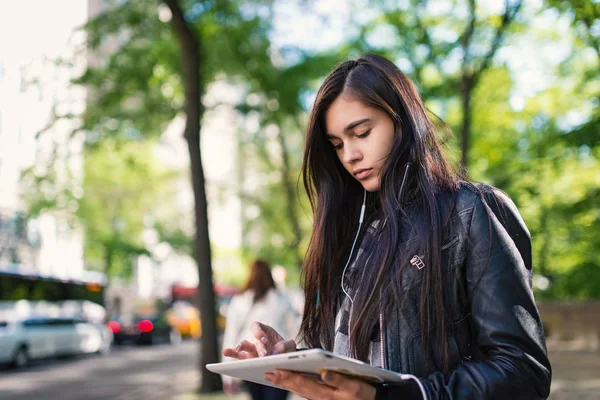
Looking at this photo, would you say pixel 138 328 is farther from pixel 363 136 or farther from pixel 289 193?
pixel 363 136

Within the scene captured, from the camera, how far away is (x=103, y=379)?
18.6 metres

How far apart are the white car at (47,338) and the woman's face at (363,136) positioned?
73.5ft

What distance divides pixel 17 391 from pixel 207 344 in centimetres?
514

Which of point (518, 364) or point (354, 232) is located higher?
point (354, 232)

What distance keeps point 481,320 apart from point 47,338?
25.7 metres

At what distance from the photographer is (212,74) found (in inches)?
657

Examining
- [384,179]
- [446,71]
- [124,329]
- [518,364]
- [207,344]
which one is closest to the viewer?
[518,364]

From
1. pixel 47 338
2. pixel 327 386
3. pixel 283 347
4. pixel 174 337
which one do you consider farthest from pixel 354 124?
pixel 174 337

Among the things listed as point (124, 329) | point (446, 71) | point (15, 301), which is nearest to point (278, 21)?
point (446, 71)

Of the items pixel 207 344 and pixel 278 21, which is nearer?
pixel 207 344

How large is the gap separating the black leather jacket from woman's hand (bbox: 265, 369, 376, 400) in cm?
6

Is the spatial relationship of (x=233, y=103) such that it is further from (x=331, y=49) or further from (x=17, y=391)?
(x=17, y=391)

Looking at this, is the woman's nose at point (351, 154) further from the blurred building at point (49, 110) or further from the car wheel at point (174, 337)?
the car wheel at point (174, 337)

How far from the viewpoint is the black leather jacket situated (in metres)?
1.75
